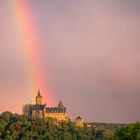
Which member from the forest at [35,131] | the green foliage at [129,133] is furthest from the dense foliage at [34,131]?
the green foliage at [129,133]

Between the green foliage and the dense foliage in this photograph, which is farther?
the dense foliage

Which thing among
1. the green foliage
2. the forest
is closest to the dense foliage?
the forest

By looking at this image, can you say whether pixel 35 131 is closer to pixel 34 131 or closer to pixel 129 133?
pixel 34 131

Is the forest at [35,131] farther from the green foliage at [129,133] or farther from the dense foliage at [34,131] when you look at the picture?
the green foliage at [129,133]

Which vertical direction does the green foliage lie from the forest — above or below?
below

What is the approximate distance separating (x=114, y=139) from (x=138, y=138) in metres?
5.85

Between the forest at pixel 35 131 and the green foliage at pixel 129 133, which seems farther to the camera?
the forest at pixel 35 131

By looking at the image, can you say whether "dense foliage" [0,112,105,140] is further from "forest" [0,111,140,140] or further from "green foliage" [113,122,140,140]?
"green foliage" [113,122,140,140]

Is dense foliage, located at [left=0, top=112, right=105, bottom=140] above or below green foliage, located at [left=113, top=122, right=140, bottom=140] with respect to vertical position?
above

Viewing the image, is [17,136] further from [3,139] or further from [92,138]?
[92,138]

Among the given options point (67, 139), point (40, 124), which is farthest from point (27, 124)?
point (67, 139)

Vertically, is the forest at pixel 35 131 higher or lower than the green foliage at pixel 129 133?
higher

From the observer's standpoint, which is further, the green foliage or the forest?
the forest

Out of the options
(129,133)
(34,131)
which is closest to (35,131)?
(34,131)
